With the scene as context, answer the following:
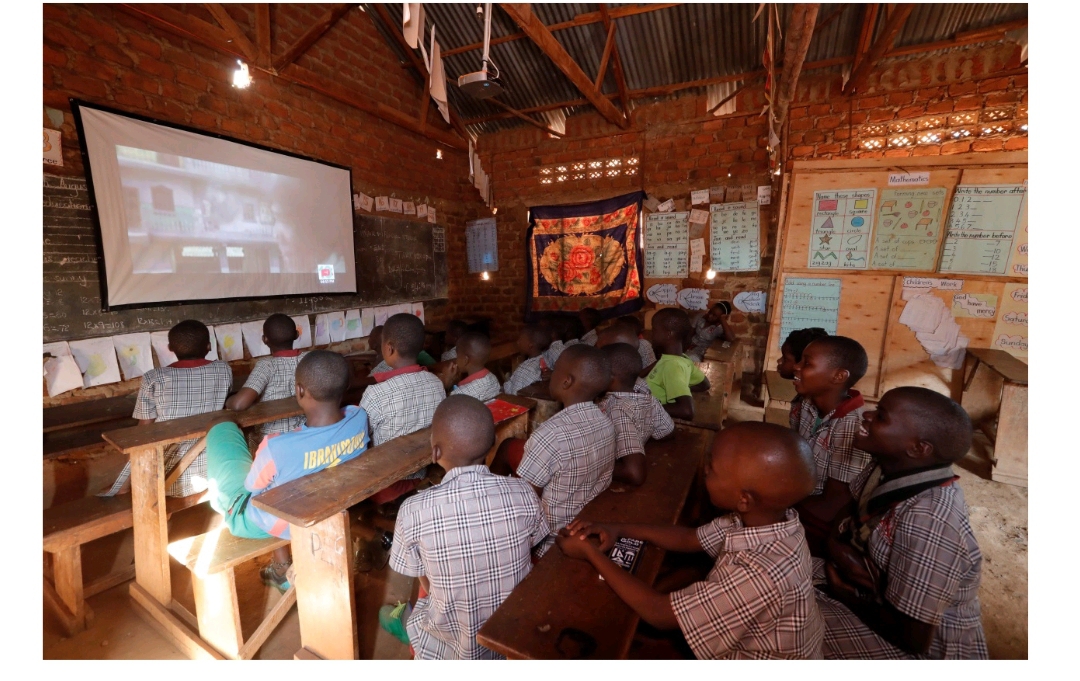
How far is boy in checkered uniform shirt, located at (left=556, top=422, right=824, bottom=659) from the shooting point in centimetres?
101

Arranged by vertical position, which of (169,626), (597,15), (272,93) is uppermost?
(597,15)

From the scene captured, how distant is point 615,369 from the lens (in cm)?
207

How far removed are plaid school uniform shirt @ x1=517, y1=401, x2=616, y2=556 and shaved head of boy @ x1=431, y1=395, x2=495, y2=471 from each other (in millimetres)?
291

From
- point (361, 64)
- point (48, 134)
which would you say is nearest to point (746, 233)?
point (361, 64)

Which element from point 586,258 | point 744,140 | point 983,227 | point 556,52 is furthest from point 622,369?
point 983,227

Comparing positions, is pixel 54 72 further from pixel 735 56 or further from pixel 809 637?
pixel 735 56

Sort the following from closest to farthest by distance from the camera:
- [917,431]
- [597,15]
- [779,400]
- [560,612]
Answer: [560,612], [917,431], [779,400], [597,15]

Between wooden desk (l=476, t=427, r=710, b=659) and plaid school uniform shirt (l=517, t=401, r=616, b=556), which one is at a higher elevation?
plaid school uniform shirt (l=517, t=401, r=616, b=556)

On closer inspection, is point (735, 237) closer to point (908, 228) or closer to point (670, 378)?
point (908, 228)

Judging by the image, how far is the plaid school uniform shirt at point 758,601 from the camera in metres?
1.01

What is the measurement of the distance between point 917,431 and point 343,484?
5.92 feet

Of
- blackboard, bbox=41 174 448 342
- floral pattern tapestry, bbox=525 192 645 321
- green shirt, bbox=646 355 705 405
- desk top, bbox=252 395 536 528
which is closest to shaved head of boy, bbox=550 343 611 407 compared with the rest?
desk top, bbox=252 395 536 528

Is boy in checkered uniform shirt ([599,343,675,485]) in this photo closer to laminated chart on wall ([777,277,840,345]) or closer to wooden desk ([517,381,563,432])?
wooden desk ([517,381,563,432])

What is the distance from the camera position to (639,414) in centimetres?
211
